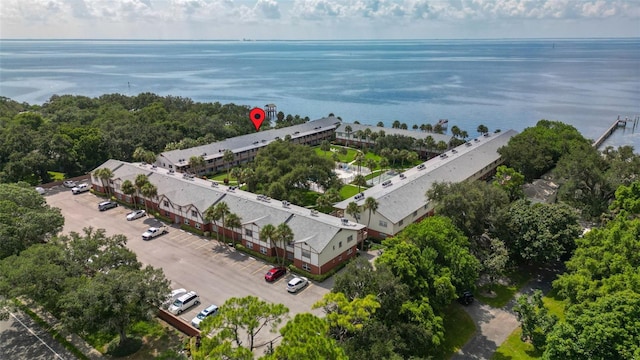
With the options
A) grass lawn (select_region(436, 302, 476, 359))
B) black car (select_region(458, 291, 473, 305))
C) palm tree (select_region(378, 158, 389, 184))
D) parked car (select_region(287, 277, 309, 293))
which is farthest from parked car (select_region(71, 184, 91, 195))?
black car (select_region(458, 291, 473, 305))

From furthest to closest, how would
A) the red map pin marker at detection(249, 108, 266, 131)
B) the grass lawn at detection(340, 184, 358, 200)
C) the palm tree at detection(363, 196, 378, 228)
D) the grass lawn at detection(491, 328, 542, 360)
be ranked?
the red map pin marker at detection(249, 108, 266, 131) < the grass lawn at detection(340, 184, 358, 200) < the palm tree at detection(363, 196, 378, 228) < the grass lawn at detection(491, 328, 542, 360)

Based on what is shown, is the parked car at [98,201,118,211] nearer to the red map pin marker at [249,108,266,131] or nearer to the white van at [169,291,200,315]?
the white van at [169,291,200,315]

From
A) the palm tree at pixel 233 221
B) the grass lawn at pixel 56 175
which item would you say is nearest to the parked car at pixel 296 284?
the palm tree at pixel 233 221

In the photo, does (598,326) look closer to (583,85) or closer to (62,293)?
(62,293)

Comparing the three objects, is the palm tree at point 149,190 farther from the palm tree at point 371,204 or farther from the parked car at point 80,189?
the palm tree at point 371,204

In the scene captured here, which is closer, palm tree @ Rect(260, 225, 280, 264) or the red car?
the red car

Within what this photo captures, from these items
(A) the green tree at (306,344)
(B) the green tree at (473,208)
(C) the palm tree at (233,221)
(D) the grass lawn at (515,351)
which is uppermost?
(A) the green tree at (306,344)
